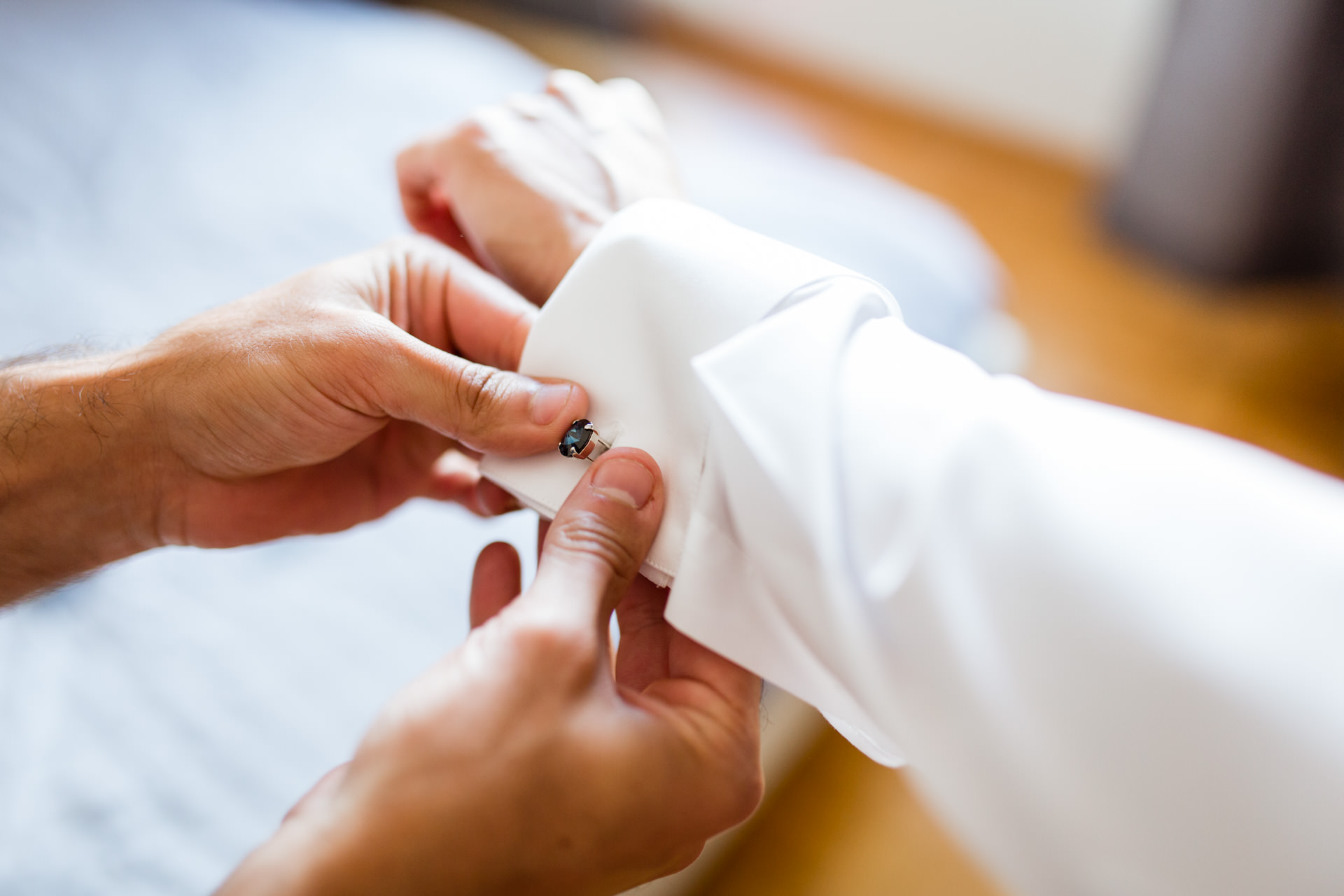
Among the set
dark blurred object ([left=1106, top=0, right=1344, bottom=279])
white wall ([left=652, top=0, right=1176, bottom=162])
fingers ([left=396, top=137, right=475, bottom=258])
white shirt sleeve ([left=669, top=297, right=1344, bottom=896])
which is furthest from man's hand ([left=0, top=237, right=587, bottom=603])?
white wall ([left=652, top=0, right=1176, bottom=162])

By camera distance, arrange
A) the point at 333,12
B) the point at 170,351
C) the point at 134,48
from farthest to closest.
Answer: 1. the point at 333,12
2. the point at 134,48
3. the point at 170,351

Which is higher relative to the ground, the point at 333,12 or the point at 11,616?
the point at 333,12

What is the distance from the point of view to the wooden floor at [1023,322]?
1167mm

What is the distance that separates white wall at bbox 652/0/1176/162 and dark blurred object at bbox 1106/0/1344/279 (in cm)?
12

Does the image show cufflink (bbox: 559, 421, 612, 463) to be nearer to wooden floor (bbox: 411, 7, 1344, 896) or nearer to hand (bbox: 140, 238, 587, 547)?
hand (bbox: 140, 238, 587, 547)

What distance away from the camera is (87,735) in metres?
0.78

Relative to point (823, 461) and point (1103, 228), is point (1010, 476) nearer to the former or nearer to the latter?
point (823, 461)

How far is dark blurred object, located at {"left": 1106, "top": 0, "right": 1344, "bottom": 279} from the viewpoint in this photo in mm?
1672

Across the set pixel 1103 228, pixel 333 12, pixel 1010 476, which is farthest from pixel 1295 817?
pixel 1103 228

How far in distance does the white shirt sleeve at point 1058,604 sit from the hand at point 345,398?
0.20 meters

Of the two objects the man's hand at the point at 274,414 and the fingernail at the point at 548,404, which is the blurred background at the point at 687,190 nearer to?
the man's hand at the point at 274,414

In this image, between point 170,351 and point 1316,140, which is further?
point 1316,140

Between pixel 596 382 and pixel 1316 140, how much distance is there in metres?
1.77

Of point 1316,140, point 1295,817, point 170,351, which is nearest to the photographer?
point 1295,817
